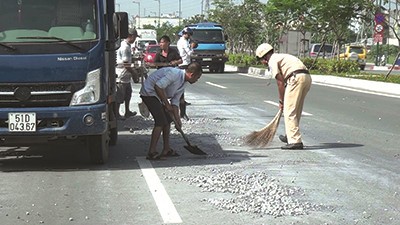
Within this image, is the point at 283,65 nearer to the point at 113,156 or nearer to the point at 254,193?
the point at 113,156

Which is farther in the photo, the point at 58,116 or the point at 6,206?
the point at 58,116

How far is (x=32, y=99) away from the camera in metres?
8.36

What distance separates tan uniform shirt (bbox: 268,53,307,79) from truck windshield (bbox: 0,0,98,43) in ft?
10.2

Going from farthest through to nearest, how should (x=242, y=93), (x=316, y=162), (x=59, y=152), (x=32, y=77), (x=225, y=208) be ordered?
(x=242, y=93) < (x=59, y=152) < (x=316, y=162) < (x=32, y=77) < (x=225, y=208)

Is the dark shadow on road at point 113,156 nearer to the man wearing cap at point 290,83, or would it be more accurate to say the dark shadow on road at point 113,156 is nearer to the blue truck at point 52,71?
the blue truck at point 52,71

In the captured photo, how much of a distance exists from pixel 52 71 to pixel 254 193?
285 centimetres

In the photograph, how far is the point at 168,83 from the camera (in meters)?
9.32

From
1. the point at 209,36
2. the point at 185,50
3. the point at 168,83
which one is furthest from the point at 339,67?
the point at 168,83

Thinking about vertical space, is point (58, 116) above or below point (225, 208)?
above

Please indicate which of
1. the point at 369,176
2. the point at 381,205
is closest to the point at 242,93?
the point at 369,176

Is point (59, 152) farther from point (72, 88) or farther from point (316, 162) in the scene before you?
point (316, 162)

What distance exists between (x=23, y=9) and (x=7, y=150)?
108 inches

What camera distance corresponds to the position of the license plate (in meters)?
8.28

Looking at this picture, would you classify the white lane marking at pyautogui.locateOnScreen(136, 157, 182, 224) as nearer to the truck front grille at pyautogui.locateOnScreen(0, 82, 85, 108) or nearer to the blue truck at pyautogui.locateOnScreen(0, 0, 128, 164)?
the blue truck at pyautogui.locateOnScreen(0, 0, 128, 164)
